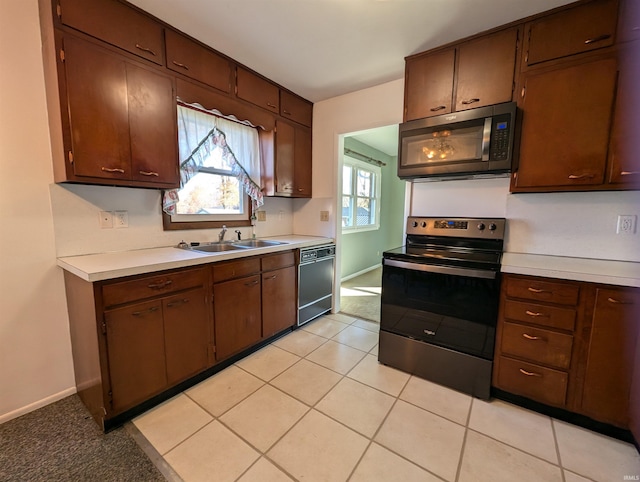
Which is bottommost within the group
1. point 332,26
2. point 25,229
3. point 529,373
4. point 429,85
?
point 529,373

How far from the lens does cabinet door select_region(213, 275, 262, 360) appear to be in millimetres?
2018

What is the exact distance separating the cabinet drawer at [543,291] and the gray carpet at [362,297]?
158 cm

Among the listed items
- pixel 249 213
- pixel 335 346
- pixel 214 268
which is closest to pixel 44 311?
pixel 214 268

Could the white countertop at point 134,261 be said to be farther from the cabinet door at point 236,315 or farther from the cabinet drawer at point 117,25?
the cabinet drawer at point 117,25

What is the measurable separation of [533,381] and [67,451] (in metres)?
2.67

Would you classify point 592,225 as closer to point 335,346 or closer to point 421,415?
point 421,415

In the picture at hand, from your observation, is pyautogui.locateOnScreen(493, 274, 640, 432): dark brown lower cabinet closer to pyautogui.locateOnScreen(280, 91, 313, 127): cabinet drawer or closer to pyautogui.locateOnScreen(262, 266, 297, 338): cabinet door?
pyautogui.locateOnScreen(262, 266, 297, 338): cabinet door

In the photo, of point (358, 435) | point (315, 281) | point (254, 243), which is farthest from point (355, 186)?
point (358, 435)

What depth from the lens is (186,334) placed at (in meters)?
1.81

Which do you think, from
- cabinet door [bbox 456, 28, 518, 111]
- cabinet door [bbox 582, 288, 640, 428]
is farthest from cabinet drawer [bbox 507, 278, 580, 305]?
cabinet door [bbox 456, 28, 518, 111]

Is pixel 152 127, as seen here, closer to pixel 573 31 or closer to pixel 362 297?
pixel 573 31

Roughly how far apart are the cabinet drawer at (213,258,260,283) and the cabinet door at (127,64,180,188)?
0.72 metres

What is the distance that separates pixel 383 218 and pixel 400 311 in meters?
3.94

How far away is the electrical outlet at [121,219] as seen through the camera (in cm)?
194
